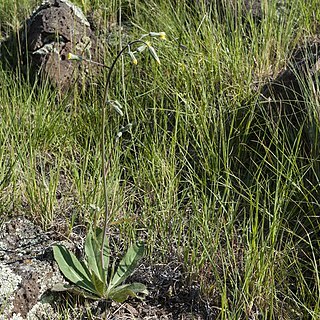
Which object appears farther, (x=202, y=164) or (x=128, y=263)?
(x=202, y=164)

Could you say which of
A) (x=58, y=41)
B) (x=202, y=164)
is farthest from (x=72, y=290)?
(x=58, y=41)

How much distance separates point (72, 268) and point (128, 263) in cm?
22

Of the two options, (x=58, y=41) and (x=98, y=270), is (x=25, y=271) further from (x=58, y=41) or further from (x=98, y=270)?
(x=58, y=41)

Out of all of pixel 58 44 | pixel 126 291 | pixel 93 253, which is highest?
pixel 58 44

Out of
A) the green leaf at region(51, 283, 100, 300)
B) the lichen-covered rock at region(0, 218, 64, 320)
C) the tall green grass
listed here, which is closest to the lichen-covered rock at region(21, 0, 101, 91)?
the tall green grass

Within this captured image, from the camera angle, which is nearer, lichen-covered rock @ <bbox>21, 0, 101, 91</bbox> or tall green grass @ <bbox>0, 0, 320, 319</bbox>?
tall green grass @ <bbox>0, 0, 320, 319</bbox>

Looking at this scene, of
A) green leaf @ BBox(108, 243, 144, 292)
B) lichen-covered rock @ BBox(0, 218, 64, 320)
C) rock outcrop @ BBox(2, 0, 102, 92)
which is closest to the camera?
lichen-covered rock @ BBox(0, 218, 64, 320)

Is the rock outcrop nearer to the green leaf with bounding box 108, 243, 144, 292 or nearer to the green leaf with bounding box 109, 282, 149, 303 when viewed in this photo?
the green leaf with bounding box 108, 243, 144, 292

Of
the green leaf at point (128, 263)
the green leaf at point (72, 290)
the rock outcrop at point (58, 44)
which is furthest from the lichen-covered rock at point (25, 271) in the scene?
the rock outcrop at point (58, 44)

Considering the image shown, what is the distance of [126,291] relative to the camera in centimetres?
225

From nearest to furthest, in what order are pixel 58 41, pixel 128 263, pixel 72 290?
pixel 72 290 < pixel 128 263 < pixel 58 41

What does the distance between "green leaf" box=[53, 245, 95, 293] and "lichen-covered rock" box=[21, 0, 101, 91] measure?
1419 millimetres

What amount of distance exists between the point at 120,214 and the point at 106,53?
4.19ft

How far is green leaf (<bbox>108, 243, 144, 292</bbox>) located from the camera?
2342 millimetres
